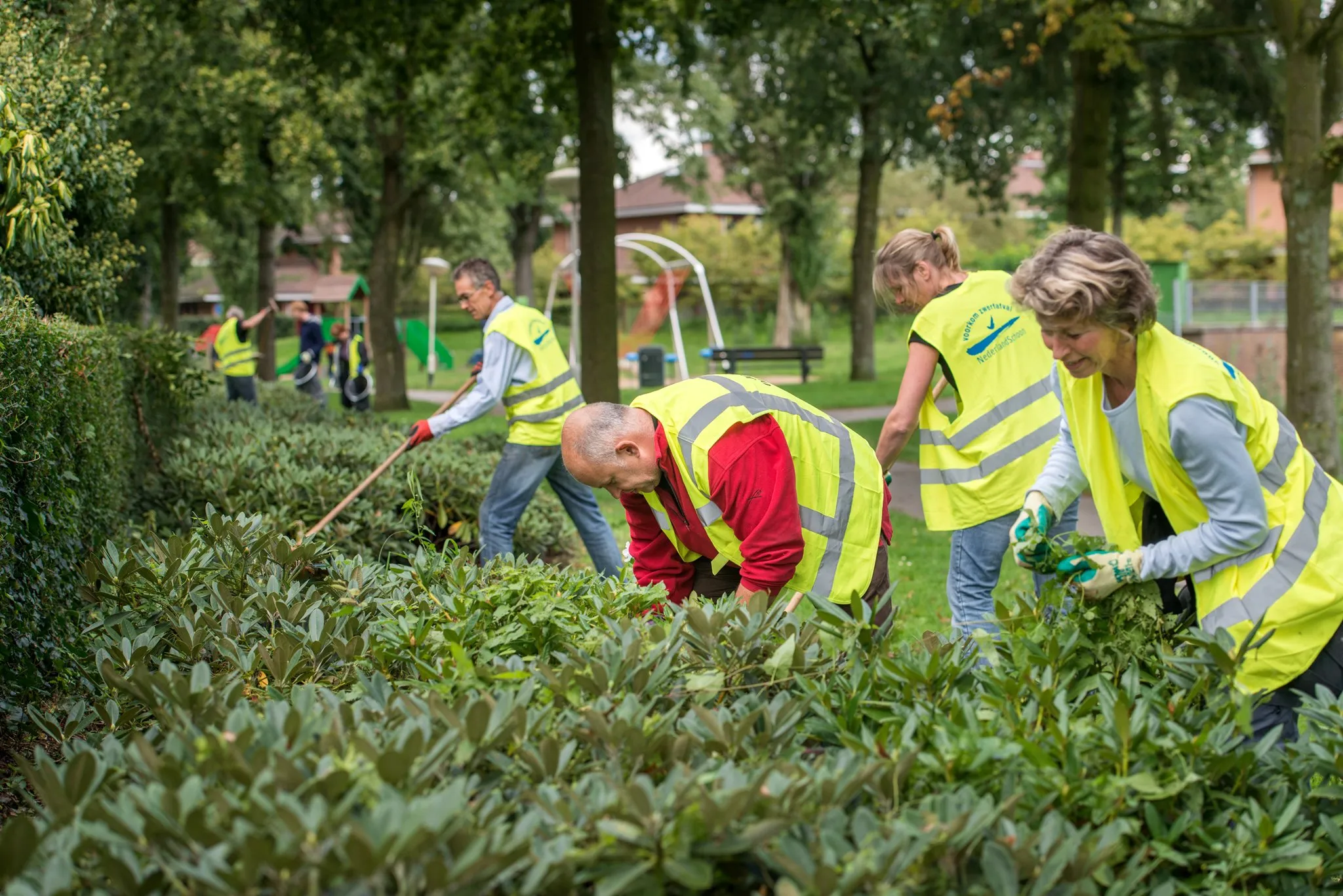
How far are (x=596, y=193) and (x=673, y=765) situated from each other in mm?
10081

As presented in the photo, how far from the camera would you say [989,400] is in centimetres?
489

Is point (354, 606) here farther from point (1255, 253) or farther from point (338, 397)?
Answer: point (1255, 253)

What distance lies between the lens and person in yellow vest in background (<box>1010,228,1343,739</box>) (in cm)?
280

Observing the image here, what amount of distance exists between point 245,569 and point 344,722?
6.09 feet

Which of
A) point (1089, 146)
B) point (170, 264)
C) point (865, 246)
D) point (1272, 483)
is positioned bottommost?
point (1272, 483)

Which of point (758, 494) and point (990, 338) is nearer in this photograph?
point (758, 494)

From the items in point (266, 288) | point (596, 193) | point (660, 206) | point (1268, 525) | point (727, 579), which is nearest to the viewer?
point (1268, 525)

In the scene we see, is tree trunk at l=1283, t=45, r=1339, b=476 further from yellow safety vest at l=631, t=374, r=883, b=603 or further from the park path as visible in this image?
yellow safety vest at l=631, t=374, r=883, b=603

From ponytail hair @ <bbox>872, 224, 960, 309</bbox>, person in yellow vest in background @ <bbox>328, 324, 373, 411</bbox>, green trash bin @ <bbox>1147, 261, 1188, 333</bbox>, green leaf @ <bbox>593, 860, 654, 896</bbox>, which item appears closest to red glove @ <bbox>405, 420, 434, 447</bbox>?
ponytail hair @ <bbox>872, 224, 960, 309</bbox>

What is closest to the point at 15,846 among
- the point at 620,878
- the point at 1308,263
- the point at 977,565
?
the point at 620,878

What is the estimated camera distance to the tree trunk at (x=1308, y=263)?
10.6 metres

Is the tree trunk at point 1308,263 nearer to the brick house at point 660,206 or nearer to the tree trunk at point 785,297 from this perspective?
the tree trunk at point 785,297

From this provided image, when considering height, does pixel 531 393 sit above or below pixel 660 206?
below

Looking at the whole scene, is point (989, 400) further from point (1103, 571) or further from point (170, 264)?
point (170, 264)
